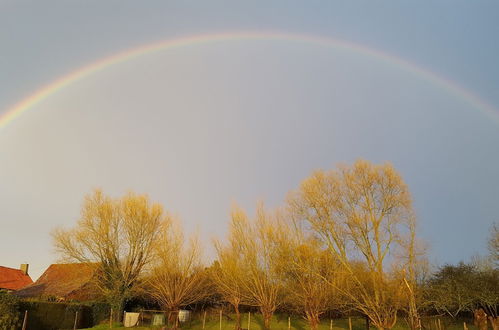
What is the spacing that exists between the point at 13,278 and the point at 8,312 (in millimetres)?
36312

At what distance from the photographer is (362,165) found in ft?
78.6

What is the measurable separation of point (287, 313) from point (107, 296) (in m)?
17.1

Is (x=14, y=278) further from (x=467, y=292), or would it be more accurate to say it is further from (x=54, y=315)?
(x=467, y=292)

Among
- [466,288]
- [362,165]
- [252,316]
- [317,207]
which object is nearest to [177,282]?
[252,316]

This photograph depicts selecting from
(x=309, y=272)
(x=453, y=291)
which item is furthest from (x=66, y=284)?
(x=453, y=291)

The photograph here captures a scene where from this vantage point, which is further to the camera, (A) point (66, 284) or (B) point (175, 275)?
(A) point (66, 284)

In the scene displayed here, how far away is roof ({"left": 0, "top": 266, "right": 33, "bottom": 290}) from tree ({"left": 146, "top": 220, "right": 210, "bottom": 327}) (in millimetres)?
27793

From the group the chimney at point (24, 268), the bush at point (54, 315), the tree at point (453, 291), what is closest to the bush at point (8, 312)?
the bush at point (54, 315)

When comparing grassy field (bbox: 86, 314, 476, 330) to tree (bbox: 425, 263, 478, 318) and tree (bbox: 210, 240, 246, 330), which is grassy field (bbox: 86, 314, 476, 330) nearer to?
tree (bbox: 425, 263, 478, 318)

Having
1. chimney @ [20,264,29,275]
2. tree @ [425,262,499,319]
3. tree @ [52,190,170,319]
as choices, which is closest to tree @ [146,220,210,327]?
tree @ [52,190,170,319]

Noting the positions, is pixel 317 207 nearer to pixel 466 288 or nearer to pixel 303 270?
pixel 303 270

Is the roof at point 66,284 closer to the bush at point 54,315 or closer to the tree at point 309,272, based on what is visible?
the bush at point 54,315

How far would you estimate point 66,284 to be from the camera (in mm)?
42312

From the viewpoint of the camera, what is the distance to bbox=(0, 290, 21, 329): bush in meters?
21.5
